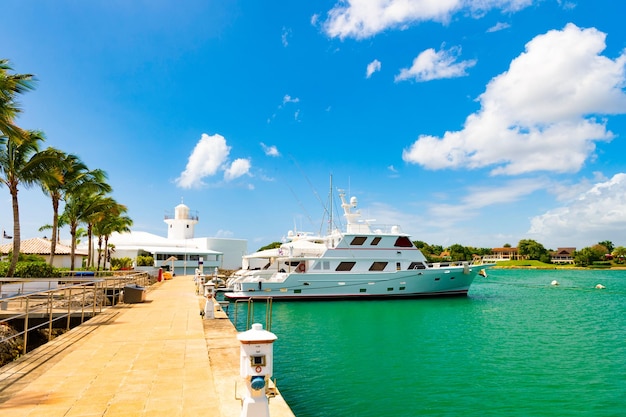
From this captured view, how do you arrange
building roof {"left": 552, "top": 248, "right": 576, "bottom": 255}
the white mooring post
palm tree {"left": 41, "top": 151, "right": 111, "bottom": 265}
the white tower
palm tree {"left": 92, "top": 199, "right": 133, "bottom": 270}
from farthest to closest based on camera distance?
building roof {"left": 552, "top": 248, "right": 576, "bottom": 255} → the white tower → palm tree {"left": 92, "top": 199, "right": 133, "bottom": 270} → palm tree {"left": 41, "top": 151, "right": 111, "bottom": 265} → the white mooring post

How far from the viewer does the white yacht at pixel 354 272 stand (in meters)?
27.5

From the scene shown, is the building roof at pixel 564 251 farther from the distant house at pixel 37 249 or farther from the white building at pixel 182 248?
the distant house at pixel 37 249

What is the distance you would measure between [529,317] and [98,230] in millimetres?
38111

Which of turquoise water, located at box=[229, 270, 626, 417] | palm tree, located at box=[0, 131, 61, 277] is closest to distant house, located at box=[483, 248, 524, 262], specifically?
turquoise water, located at box=[229, 270, 626, 417]

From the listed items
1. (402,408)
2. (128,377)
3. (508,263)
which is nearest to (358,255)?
(402,408)

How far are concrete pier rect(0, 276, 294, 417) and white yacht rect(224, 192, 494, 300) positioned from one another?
17497mm

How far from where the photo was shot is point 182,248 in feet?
169

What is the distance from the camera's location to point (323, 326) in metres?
18.4

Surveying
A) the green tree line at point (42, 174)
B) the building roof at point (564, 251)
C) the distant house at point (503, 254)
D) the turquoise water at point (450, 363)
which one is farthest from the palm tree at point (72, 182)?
the building roof at point (564, 251)

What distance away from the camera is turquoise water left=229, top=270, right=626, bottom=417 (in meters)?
8.77

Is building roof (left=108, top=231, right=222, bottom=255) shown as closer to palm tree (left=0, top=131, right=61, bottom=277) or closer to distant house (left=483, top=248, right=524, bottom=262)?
palm tree (left=0, top=131, right=61, bottom=277)

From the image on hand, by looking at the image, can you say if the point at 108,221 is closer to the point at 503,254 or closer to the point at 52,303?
the point at 52,303

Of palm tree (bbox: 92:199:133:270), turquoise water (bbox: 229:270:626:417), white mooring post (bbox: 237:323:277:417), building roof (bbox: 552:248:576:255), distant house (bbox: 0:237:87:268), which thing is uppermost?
palm tree (bbox: 92:199:133:270)

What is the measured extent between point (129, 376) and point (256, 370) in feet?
10.5
